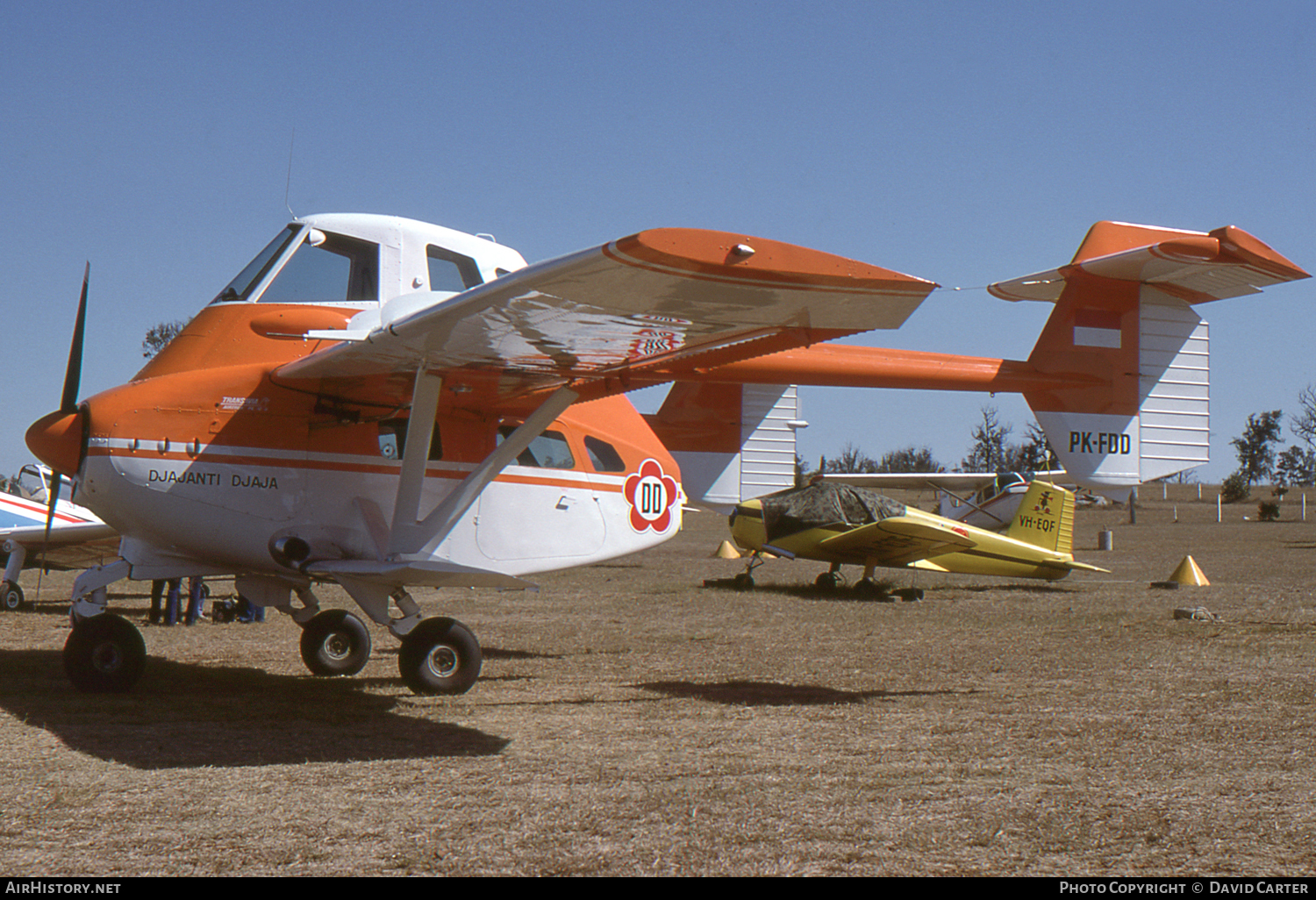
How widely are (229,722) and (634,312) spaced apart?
11.6 ft

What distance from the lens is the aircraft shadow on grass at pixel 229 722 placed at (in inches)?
201

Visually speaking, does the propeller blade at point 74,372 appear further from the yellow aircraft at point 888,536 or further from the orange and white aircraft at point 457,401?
the yellow aircraft at point 888,536

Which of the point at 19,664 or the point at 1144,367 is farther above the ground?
the point at 1144,367

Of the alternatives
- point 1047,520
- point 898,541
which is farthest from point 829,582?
point 1047,520

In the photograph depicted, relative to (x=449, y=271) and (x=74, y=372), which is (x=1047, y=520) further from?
(x=74, y=372)

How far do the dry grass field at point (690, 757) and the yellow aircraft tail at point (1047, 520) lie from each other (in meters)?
5.97

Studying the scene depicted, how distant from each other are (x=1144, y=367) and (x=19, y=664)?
972 cm

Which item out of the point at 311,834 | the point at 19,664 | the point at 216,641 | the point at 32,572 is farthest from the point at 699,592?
the point at 32,572

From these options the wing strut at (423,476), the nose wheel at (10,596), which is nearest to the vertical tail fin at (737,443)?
the wing strut at (423,476)

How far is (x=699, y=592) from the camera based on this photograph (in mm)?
15742

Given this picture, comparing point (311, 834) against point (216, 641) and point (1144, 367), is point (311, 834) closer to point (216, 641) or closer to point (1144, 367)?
point (216, 641)

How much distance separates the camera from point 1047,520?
16844 mm
